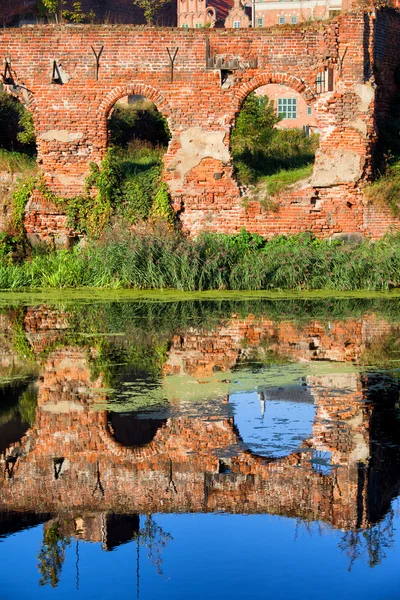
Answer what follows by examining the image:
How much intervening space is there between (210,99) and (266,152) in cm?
297

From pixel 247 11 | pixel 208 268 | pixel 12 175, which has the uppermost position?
pixel 247 11

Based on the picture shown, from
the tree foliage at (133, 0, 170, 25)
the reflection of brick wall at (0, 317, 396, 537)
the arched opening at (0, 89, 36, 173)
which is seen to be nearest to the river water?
the reflection of brick wall at (0, 317, 396, 537)

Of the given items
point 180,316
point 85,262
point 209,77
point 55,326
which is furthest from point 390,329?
point 209,77

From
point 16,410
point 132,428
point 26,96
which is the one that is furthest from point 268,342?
point 26,96

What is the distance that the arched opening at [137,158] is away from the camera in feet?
69.2

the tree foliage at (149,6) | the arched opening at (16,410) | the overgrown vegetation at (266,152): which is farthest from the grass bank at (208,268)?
the tree foliage at (149,6)

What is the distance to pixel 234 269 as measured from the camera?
18.7 metres

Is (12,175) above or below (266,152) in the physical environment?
below

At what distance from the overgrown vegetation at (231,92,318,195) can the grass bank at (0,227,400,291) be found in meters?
2.21

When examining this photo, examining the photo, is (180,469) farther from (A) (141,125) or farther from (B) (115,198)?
(A) (141,125)

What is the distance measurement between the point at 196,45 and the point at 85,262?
4.97m

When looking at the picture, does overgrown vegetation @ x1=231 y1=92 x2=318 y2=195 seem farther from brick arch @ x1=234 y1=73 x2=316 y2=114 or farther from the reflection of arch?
the reflection of arch

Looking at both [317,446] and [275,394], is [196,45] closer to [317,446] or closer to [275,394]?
[275,394]

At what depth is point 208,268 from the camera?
731 inches
